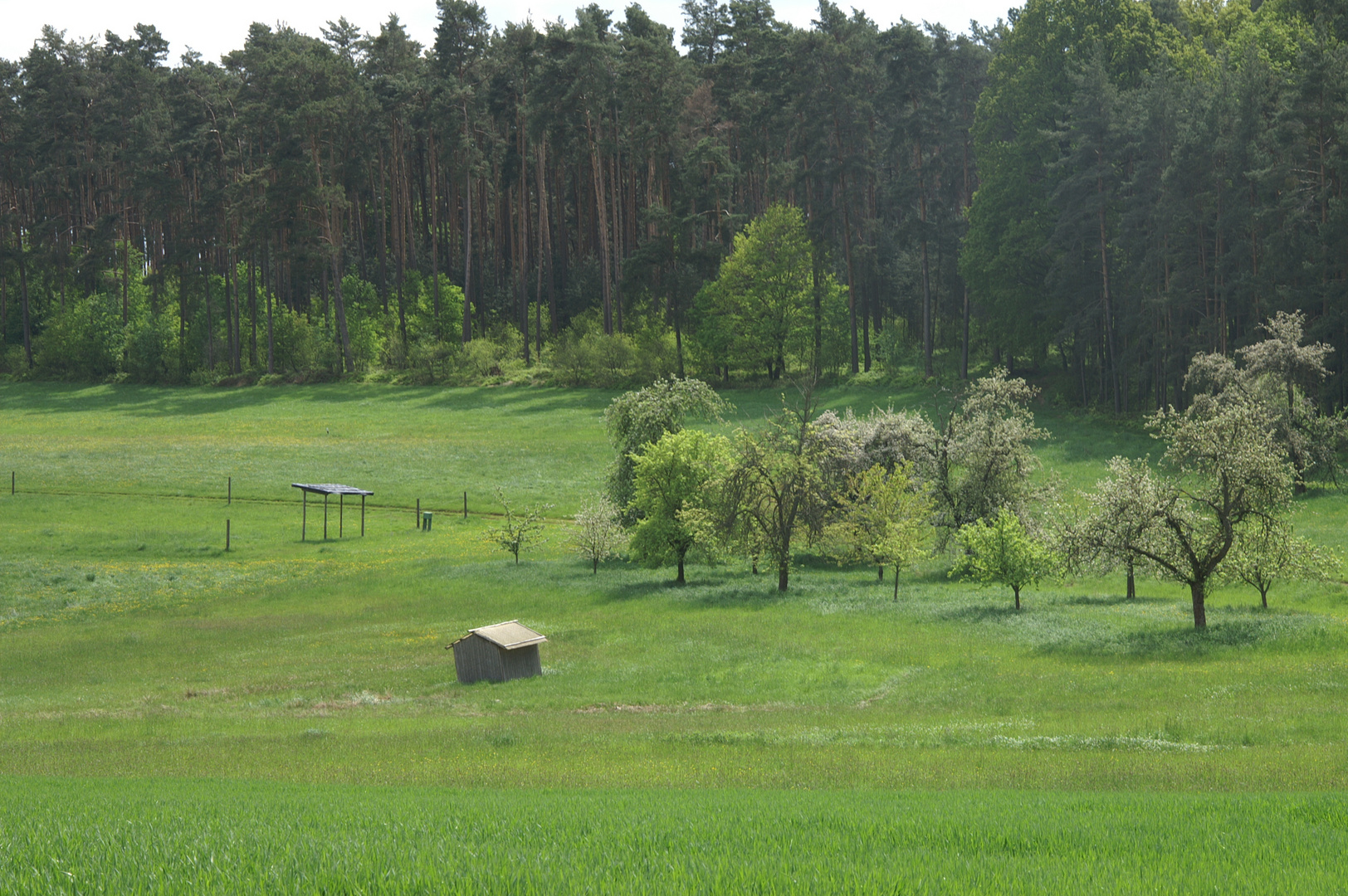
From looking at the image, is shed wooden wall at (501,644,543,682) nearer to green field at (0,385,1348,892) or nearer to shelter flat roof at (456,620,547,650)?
shelter flat roof at (456,620,547,650)

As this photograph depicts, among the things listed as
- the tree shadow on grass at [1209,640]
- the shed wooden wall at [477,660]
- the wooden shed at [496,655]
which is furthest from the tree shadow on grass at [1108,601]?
the shed wooden wall at [477,660]

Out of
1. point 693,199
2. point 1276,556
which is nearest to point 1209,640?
point 1276,556

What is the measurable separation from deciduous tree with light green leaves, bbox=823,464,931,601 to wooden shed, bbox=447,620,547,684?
47.7 ft

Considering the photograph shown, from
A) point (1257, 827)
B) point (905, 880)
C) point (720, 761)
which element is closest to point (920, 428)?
point (720, 761)

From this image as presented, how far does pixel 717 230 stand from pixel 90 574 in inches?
2508

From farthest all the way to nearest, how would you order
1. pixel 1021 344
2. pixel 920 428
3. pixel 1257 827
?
pixel 1021 344, pixel 920 428, pixel 1257 827

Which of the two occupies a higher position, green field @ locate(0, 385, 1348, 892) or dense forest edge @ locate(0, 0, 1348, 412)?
dense forest edge @ locate(0, 0, 1348, 412)

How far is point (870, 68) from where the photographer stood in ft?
305

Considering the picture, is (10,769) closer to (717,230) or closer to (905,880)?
(905,880)

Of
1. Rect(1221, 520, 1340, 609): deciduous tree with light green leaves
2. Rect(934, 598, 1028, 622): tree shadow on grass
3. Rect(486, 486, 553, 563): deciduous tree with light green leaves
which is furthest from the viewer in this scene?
Rect(486, 486, 553, 563): deciduous tree with light green leaves

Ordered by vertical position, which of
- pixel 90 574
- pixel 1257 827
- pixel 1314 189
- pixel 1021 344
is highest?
pixel 1314 189

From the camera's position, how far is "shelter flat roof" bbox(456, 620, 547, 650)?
28312mm

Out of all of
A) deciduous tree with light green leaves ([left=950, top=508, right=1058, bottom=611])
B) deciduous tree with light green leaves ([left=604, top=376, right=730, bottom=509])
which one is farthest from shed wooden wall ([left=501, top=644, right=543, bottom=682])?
deciduous tree with light green leaves ([left=604, top=376, right=730, bottom=509])

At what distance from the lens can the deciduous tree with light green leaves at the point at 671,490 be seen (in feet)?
139
